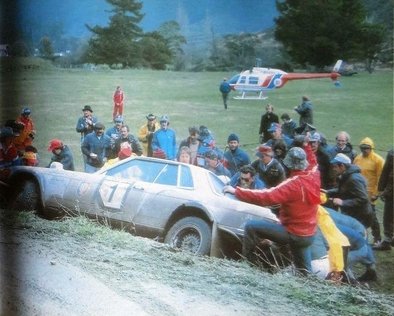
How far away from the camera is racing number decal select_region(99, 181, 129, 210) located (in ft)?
10.8

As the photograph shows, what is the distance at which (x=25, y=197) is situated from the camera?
3506 mm

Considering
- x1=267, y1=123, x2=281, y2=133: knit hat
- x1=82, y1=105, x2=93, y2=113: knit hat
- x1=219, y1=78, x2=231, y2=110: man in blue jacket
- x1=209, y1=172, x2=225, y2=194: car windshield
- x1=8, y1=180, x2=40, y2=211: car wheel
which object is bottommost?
x1=8, y1=180, x2=40, y2=211: car wheel

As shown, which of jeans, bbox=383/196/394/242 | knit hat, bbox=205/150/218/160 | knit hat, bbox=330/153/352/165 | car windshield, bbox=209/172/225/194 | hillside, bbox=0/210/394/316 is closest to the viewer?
hillside, bbox=0/210/394/316

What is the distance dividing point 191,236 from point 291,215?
55cm

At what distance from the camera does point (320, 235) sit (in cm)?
A: 319

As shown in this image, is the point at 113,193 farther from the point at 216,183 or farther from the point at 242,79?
the point at 242,79

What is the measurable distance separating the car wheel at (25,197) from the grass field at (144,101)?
0.17 m

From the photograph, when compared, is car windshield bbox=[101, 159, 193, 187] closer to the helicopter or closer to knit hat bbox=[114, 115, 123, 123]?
knit hat bbox=[114, 115, 123, 123]

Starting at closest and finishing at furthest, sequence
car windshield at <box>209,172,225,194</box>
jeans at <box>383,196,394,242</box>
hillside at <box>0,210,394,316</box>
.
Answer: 1. hillside at <box>0,210,394,316</box>
2. car windshield at <box>209,172,225,194</box>
3. jeans at <box>383,196,394,242</box>

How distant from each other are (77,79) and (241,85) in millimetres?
967

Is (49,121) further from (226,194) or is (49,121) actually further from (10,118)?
(226,194)

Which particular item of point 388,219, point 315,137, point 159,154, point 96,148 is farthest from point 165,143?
point 388,219

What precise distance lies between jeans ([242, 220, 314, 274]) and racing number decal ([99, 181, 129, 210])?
0.71 meters

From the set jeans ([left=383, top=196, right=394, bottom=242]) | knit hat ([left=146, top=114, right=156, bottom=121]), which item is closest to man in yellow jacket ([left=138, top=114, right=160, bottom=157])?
knit hat ([left=146, top=114, right=156, bottom=121])
